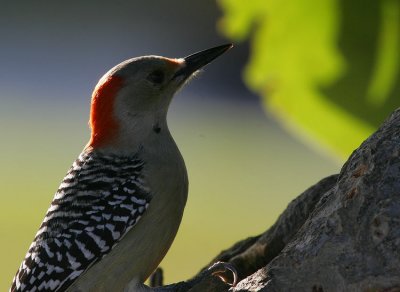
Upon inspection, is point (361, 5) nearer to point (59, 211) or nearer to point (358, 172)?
point (358, 172)

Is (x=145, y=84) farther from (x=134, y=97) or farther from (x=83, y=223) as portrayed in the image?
(x=83, y=223)

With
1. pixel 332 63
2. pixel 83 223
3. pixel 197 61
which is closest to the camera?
pixel 332 63

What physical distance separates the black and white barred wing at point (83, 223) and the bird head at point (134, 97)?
8.2 inches

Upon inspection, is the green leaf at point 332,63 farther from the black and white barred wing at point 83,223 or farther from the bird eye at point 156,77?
the bird eye at point 156,77

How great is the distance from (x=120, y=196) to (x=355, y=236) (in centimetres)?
136

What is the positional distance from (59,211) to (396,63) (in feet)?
6.08

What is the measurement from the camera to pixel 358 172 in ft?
8.93

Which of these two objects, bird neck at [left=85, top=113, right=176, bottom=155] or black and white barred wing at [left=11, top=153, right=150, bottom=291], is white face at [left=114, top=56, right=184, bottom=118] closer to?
bird neck at [left=85, top=113, right=176, bottom=155]

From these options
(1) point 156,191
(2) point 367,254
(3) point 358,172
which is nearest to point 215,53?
(1) point 156,191

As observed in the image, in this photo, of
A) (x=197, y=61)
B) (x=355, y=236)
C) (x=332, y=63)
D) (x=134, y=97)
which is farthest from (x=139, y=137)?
(x=332, y=63)

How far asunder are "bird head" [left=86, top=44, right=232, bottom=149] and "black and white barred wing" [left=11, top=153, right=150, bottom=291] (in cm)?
21

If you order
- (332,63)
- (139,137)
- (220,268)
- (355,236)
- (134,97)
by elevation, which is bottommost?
(355,236)

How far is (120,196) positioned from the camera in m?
3.64

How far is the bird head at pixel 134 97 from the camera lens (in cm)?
397
